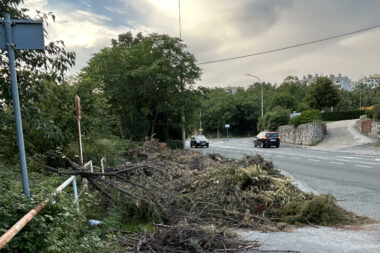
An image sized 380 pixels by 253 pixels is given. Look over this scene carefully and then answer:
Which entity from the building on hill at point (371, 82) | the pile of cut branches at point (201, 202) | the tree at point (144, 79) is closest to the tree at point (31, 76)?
the pile of cut branches at point (201, 202)

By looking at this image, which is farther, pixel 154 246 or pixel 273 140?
pixel 273 140

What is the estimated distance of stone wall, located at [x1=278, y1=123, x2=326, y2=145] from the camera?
34.0 metres

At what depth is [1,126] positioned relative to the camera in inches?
215

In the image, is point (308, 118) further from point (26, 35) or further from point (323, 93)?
point (26, 35)

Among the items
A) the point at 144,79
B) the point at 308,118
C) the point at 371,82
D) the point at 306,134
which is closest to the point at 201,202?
→ the point at 144,79

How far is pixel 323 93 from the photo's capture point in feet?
166

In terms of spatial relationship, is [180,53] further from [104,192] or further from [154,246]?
[154,246]

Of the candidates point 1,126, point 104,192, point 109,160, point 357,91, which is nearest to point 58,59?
point 1,126

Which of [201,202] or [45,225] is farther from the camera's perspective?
[201,202]

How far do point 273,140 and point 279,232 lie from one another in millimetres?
28359

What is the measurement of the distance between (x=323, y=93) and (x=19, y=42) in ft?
174

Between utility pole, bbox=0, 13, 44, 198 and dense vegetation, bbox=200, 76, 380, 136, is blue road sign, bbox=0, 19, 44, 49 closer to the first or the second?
utility pole, bbox=0, 13, 44, 198

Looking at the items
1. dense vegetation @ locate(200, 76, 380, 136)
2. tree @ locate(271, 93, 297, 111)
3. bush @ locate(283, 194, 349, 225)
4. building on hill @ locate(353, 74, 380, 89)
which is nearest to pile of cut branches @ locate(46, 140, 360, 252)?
bush @ locate(283, 194, 349, 225)

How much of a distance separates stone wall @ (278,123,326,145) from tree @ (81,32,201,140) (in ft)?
60.9
